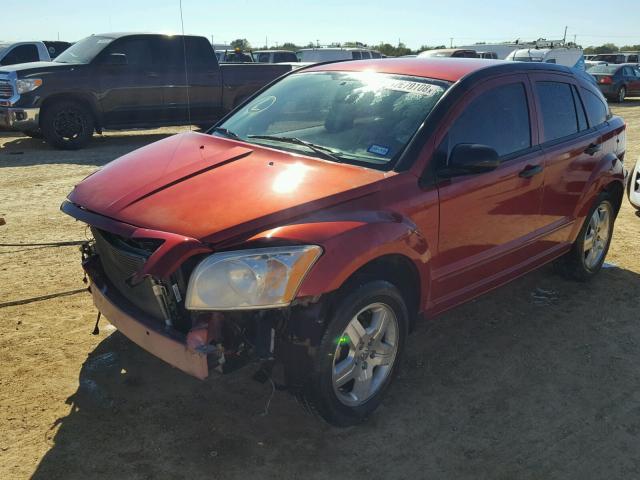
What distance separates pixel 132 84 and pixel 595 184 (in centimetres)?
892

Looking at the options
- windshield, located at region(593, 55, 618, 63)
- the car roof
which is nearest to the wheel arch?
the car roof

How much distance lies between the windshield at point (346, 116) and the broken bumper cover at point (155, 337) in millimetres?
1328

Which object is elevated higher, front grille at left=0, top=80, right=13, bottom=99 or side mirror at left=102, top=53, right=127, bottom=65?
side mirror at left=102, top=53, right=127, bottom=65

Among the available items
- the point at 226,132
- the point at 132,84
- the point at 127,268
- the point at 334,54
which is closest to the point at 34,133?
the point at 132,84

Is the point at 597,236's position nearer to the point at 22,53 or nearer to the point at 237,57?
the point at 22,53

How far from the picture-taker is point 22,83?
10289mm

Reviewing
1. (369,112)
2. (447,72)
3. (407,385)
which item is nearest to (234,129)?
(369,112)

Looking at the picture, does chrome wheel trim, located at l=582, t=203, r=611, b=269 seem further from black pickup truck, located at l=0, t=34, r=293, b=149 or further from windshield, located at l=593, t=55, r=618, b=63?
windshield, located at l=593, t=55, r=618, b=63

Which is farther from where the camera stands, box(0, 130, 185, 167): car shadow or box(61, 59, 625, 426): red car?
box(0, 130, 185, 167): car shadow

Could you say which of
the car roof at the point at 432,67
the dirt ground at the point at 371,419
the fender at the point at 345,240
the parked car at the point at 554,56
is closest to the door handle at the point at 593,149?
the car roof at the point at 432,67

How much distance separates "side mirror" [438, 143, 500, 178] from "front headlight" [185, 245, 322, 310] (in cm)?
125

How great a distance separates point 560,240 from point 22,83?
30.5 feet

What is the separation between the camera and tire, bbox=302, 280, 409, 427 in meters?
2.93

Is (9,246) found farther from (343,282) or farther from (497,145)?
(497,145)
